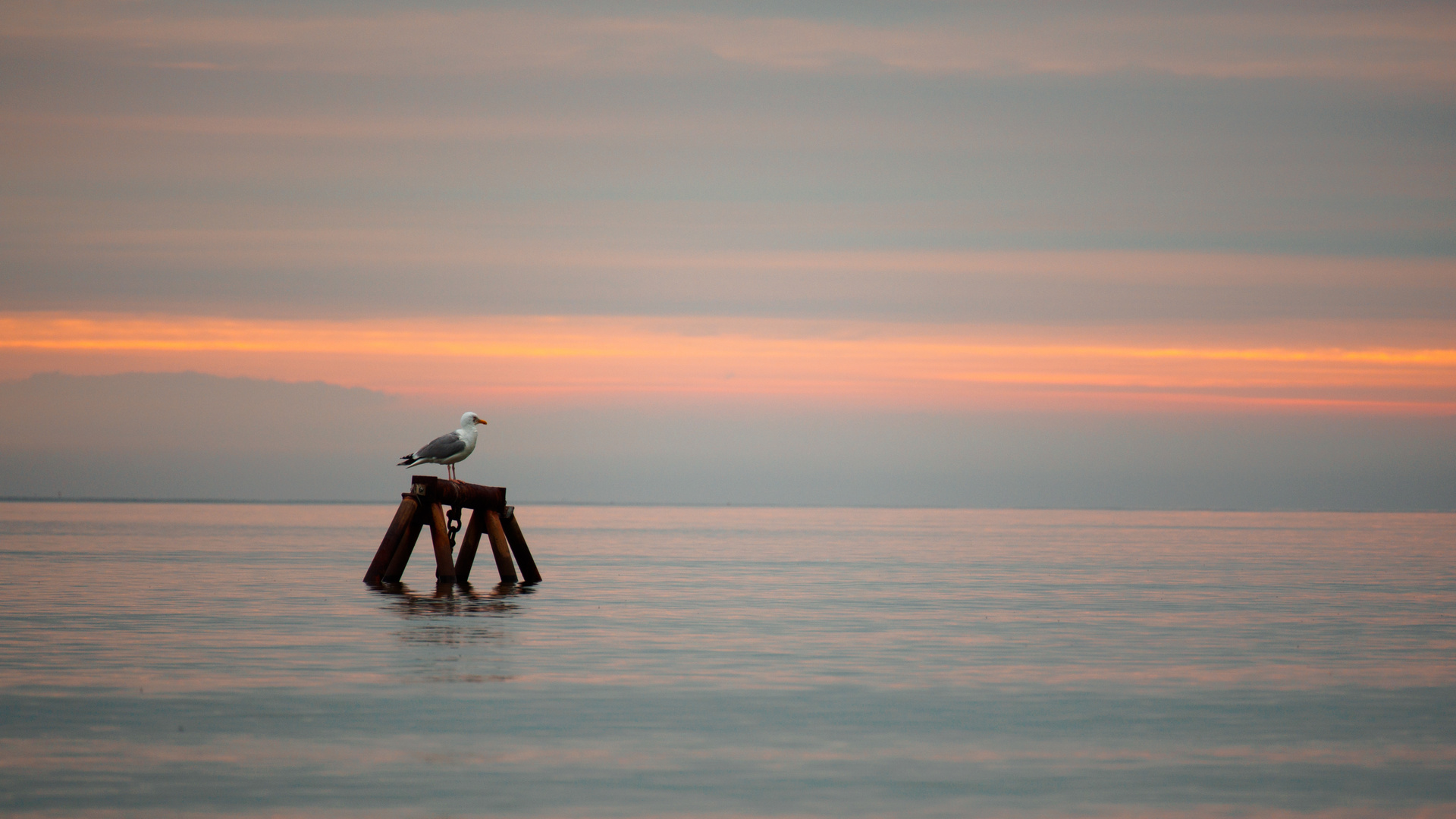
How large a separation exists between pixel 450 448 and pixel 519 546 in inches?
146

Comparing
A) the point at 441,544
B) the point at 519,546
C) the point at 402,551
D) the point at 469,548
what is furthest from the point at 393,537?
the point at 519,546

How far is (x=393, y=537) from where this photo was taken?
32375 millimetres

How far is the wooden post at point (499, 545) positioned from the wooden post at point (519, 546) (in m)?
0.31

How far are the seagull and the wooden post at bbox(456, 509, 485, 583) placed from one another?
4.45 feet

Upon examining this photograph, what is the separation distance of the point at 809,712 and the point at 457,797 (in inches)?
213

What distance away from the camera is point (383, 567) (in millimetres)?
32875

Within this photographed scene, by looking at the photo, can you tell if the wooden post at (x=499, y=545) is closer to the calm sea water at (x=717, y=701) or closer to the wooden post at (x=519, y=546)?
the wooden post at (x=519, y=546)

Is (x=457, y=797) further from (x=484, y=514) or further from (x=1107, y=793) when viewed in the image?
(x=484, y=514)

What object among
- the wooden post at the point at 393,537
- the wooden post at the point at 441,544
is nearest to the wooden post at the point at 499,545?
the wooden post at the point at 441,544

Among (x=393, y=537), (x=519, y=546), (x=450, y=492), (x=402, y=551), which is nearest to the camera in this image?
(x=450, y=492)

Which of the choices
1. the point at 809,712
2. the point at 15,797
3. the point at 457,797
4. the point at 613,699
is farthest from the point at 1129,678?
the point at 15,797

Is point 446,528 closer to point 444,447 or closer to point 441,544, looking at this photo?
point 441,544

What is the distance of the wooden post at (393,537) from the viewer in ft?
104

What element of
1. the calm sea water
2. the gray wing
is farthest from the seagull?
the calm sea water
